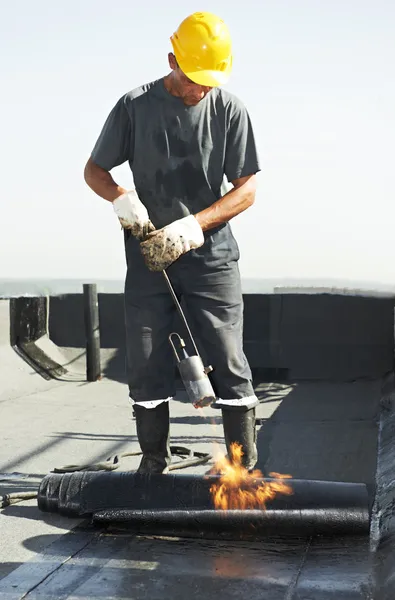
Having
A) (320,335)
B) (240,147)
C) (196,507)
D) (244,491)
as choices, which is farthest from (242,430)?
(320,335)

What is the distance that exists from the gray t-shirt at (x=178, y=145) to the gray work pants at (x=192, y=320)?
7.9 inches

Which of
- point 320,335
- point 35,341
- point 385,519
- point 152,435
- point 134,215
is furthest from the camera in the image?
point 35,341

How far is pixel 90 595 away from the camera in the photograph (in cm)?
286

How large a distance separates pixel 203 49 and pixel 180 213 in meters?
0.77

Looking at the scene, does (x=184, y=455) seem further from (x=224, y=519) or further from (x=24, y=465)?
(x=224, y=519)

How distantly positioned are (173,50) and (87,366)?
534 centimetres

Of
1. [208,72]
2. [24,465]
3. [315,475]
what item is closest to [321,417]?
[315,475]

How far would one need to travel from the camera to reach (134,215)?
3736 millimetres

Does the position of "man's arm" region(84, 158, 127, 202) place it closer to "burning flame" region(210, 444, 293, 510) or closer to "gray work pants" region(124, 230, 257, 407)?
"gray work pants" region(124, 230, 257, 407)

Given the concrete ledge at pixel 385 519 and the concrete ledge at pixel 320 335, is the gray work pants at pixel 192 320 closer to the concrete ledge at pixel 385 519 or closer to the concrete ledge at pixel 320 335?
the concrete ledge at pixel 385 519

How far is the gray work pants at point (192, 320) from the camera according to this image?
390cm

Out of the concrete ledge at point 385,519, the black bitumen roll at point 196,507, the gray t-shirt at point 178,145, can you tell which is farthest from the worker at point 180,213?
the concrete ledge at point 385,519

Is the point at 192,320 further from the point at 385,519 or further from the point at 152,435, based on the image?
the point at 385,519

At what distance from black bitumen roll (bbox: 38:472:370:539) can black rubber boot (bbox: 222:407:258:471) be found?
0.31 meters
